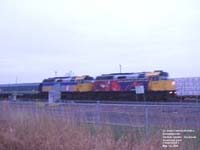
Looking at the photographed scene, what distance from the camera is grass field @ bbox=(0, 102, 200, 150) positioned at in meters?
9.59

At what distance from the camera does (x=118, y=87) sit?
46.3 metres

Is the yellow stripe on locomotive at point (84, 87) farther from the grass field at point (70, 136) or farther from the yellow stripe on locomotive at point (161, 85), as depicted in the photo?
the grass field at point (70, 136)

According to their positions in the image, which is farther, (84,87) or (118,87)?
(84,87)

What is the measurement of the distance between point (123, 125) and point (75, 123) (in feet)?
4.61

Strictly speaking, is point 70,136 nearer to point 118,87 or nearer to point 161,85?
point 161,85

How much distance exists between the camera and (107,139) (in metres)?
9.87

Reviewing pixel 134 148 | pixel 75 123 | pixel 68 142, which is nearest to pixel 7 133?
pixel 75 123

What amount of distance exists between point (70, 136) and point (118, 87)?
3568cm

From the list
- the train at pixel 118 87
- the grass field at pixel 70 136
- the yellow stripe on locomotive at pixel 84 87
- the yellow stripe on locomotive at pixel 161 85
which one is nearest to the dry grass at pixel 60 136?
the grass field at pixel 70 136

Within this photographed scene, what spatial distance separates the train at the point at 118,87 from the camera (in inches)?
1715

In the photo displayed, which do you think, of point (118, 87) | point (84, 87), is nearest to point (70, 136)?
point (118, 87)

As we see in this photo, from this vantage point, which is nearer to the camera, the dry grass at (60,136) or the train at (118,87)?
the dry grass at (60,136)

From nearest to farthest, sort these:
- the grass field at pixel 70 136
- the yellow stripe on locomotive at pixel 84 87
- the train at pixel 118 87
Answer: the grass field at pixel 70 136 < the train at pixel 118 87 < the yellow stripe on locomotive at pixel 84 87

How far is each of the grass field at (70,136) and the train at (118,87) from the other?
24.5 meters
